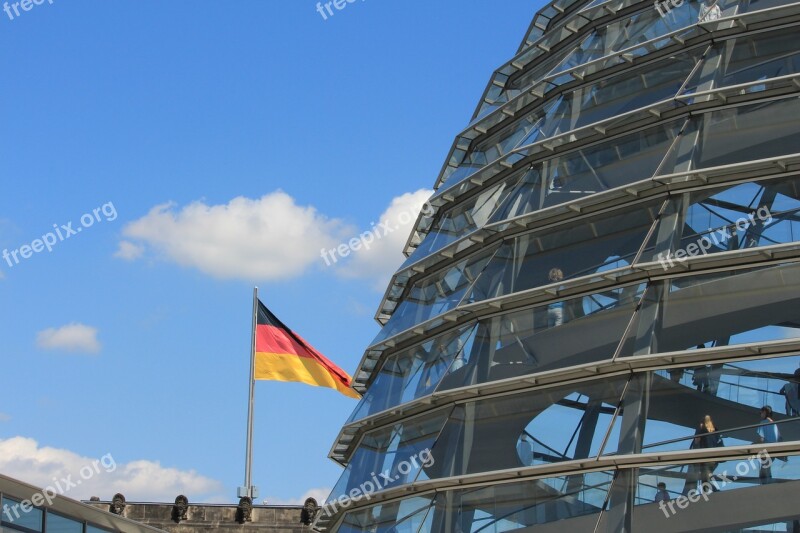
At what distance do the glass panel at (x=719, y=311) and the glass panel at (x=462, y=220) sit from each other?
5209 mm

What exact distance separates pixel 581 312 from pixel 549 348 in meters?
0.76

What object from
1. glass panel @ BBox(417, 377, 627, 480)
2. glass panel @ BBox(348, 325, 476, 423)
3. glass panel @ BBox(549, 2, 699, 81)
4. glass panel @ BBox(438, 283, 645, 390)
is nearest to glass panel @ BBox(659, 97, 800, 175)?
glass panel @ BBox(438, 283, 645, 390)

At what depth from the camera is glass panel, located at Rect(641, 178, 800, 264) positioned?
68.2ft

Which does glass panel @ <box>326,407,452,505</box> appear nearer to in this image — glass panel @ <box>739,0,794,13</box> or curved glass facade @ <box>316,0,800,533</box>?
curved glass facade @ <box>316,0,800,533</box>

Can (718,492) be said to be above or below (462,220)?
below

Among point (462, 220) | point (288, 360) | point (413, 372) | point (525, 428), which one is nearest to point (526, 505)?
point (525, 428)

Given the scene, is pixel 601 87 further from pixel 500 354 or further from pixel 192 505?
pixel 192 505

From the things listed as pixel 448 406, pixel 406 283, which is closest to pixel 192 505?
pixel 406 283

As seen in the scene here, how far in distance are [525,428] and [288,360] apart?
91.5 ft

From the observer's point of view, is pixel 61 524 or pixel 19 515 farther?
pixel 61 524

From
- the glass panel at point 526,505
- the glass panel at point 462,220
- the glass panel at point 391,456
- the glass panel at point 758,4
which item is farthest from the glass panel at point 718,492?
the glass panel at point 758,4

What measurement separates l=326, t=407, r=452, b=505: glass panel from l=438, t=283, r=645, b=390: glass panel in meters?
0.82

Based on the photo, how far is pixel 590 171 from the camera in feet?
78.0

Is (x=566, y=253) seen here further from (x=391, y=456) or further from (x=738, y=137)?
(x=391, y=456)
